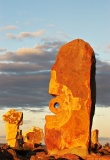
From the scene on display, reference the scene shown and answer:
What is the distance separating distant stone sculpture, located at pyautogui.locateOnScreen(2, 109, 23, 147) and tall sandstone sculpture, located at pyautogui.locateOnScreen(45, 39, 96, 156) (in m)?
12.7

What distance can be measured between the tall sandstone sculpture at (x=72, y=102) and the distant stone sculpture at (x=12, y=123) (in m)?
12.7

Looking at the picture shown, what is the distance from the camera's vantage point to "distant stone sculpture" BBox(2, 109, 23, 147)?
108ft

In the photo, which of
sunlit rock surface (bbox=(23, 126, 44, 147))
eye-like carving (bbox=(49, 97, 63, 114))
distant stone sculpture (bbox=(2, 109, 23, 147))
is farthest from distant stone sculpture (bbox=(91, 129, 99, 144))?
eye-like carving (bbox=(49, 97, 63, 114))

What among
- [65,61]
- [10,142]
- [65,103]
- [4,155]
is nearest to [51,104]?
[65,103]

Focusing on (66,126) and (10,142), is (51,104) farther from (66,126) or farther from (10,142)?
(10,142)

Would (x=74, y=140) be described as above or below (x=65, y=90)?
below

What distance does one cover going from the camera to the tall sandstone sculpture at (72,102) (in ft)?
66.2

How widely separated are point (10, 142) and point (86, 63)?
15309mm

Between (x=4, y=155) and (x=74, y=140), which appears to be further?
(x=74, y=140)

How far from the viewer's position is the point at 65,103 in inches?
806

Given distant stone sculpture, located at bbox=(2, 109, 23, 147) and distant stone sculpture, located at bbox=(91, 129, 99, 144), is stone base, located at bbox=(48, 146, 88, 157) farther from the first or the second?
distant stone sculpture, located at bbox=(91, 129, 99, 144)

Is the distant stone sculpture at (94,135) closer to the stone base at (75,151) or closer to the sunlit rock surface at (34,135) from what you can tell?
the sunlit rock surface at (34,135)

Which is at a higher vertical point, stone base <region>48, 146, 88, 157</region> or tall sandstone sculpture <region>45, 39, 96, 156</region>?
tall sandstone sculpture <region>45, 39, 96, 156</region>

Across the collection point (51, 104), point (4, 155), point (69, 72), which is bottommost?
point (4, 155)
